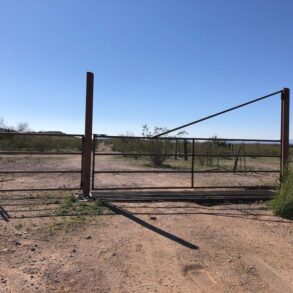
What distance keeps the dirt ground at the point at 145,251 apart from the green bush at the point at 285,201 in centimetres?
23

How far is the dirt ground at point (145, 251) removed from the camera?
193 inches

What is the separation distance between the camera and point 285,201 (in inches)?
351

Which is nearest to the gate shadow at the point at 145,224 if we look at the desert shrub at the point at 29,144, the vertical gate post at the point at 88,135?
the vertical gate post at the point at 88,135

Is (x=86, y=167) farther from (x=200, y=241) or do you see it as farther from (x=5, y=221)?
(x=200, y=241)

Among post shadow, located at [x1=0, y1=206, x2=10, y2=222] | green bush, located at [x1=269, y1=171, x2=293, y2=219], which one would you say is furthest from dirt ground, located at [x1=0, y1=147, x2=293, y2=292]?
green bush, located at [x1=269, y1=171, x2=293, y2=219]

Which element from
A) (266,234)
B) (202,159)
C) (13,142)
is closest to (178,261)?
(266,234)

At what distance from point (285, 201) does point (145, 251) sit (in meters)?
4.04

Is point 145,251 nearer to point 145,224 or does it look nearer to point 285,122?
point 145,224

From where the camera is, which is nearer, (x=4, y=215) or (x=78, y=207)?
(x=4, y=215)

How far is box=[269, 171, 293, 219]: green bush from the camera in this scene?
876cm

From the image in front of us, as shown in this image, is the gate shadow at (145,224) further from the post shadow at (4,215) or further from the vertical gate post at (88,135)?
the post shadow at (4,215)

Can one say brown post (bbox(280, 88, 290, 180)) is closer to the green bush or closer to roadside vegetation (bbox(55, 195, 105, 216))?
the green bush

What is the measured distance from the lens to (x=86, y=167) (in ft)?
32.8

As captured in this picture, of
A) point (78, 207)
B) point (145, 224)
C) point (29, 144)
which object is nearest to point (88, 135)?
point (78, 207)
